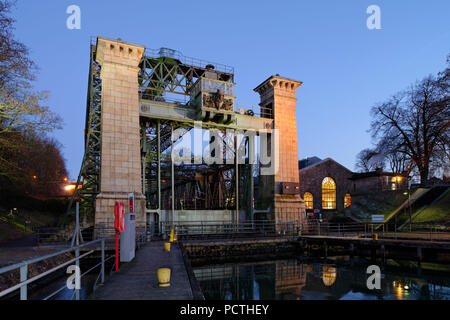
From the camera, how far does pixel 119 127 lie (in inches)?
858

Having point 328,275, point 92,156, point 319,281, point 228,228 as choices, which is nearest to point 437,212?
point 228,228

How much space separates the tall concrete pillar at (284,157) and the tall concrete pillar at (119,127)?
11998 mm

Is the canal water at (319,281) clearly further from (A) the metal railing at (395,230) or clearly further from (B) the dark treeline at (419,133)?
(B) the dark treeline at (419,133)

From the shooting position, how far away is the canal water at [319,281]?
40.2 feet

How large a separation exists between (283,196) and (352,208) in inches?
694

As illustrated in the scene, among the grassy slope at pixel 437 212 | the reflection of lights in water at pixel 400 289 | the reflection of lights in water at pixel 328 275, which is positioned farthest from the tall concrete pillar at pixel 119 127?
the grassy slope at pixel 437 212

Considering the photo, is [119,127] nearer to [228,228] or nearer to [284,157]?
[228,228]

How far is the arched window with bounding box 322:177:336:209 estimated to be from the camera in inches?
1736

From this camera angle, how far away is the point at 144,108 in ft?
78.8

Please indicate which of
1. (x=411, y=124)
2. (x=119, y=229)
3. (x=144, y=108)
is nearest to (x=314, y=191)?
(x=411, y=124)

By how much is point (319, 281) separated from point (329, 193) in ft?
103

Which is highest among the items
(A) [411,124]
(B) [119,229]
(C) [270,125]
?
(A) [411,124]

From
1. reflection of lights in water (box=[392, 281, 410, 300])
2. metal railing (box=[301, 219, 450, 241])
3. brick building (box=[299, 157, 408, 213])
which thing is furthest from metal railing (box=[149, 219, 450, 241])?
brick building (box=[299, 157, 408, 213])

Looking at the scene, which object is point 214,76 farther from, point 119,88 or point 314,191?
point 314,191
